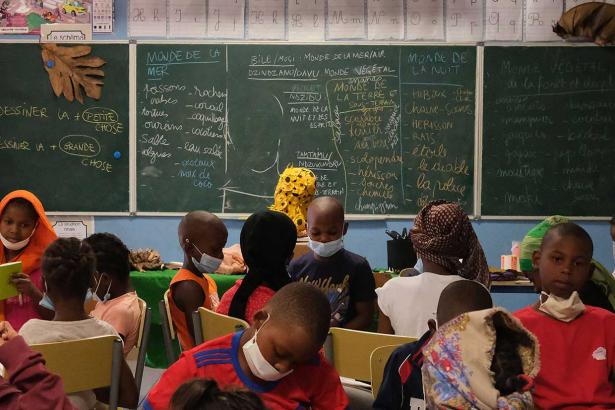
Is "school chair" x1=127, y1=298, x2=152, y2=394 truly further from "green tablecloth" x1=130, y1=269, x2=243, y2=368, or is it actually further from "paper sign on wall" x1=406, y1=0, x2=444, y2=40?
"paper sign on wall" x1=406, y1=0, x2=444, y2=40

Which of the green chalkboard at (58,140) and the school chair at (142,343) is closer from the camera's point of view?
the school chair at (142,343)

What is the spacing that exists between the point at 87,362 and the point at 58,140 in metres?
3.93

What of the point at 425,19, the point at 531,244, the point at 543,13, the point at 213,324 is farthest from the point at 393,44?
the point at 213,324

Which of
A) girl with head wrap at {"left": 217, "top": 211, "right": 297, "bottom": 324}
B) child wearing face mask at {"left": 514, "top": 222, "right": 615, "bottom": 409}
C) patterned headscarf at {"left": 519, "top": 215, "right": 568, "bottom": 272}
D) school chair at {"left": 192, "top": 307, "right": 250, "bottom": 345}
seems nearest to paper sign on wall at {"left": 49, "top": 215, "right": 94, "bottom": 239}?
school chair at {"left": 192, "top": 307, "right": 250, "bottom": 345}

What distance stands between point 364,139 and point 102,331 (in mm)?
3603

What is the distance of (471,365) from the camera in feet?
5.13

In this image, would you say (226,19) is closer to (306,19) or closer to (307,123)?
(306,19)

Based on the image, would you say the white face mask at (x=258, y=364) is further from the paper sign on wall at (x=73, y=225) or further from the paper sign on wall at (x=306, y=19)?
the paper sign on wall at (x=73, y=225)

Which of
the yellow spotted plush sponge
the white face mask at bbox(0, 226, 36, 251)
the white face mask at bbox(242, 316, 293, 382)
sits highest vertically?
the yellow spotted plush sponge

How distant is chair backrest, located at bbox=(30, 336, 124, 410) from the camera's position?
7.72 feet

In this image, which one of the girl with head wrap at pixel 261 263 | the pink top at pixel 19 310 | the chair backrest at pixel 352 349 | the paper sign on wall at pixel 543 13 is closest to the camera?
the chair backrest at pixel 352 349

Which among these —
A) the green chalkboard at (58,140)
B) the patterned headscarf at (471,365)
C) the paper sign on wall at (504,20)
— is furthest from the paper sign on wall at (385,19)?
the patterned headscarf at (471,365)

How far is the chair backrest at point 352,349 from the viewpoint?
241 cm

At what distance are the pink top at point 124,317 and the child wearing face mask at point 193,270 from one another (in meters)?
0.17
